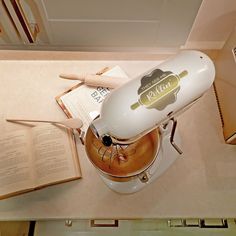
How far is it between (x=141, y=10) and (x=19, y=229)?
0.85 m

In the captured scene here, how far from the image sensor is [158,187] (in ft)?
2.77

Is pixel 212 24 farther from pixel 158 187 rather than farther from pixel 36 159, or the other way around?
pixel 36 159

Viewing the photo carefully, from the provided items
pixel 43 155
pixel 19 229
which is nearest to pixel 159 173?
pixel 43 155

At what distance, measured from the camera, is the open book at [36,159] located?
820 mm

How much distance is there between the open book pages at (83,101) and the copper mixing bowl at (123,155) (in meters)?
0.13

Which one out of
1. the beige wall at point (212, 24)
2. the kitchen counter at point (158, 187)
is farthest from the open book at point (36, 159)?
the beige wall at point (212, 24)

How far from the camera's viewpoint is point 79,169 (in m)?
0.85

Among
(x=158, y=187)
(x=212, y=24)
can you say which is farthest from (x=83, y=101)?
(x=212, y=24)

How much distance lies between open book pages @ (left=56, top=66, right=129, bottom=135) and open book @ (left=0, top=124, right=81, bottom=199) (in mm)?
60

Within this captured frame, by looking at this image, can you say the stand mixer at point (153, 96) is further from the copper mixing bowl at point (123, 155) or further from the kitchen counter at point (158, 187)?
the kitchen counter at point (158, 187)

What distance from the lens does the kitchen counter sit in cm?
82

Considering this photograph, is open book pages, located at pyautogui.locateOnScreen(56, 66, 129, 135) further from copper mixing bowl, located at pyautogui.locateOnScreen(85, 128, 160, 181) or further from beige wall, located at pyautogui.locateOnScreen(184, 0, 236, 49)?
→ beige wall, located at pyautogui.locateOnScreen(184, 0, 236, 49)

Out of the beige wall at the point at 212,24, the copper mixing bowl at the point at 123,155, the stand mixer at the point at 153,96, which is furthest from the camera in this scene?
the beige wall at the point at 212,24

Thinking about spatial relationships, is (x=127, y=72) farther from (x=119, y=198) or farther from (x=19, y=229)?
(x=19, y=229)
